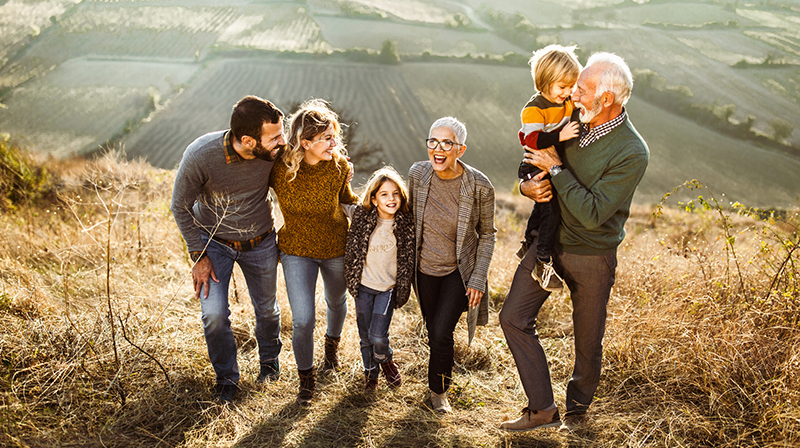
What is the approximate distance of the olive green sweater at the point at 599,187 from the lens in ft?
7.30

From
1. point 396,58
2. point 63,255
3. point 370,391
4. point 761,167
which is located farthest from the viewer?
point 396,58

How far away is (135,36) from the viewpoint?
25875 mm

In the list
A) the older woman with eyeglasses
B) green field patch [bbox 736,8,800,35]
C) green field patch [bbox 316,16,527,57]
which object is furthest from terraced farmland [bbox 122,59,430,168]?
green field patch [bbox 736,8,800,35]

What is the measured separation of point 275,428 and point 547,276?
1.89 m

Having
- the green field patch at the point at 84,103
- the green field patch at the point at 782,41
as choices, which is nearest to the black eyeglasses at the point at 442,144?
the green field patch at the point at 84,103

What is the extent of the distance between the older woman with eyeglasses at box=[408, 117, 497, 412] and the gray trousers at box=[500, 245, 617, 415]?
30 cm

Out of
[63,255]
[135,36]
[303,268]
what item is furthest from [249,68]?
[303,268]

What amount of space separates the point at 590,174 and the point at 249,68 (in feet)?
88.6

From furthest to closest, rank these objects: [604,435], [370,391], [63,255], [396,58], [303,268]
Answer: [396,58]
[63,255]
[370,391]
[303,268]
[604,435]

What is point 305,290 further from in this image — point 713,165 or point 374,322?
point 713,165

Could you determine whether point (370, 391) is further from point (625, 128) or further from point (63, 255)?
point (63, 255)

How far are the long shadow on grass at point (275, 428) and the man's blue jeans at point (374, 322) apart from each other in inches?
22.3

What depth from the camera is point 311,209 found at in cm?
302

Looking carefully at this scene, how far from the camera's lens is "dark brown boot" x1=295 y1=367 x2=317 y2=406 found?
3.07 meters
